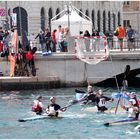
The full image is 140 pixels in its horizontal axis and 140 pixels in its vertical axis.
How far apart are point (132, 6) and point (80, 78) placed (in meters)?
54.0

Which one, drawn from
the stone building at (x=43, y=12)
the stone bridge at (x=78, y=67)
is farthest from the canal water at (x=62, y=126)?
the stone building at (x=43, y=12)

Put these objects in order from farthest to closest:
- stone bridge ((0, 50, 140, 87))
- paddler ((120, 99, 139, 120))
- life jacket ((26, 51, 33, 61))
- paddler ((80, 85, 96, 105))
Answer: stone bridge ((0, 50, 140, 87)), life jacket ((26, 51, 33, 61)), paddler ((80, 85, 96, 105)), paddler ((120, 99, 139, 120))

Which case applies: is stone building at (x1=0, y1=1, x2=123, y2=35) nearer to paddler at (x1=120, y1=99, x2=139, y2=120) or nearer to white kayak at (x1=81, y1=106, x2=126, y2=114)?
white kayak at (x1=81, y1=106, x2=126, y2=114)

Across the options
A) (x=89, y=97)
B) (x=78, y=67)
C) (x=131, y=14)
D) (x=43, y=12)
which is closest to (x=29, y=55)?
(x=78, y=67)

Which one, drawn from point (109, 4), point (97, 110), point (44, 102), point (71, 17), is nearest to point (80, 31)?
point (71, 17)

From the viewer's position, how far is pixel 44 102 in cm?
4944

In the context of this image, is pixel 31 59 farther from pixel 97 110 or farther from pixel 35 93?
pixel 97 110

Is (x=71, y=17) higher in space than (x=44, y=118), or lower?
higher

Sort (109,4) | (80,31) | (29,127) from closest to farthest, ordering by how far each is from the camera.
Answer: (29,127) < (80,31) < (109,4)

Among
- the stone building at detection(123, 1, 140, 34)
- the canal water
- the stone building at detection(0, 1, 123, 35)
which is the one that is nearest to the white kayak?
the canal water

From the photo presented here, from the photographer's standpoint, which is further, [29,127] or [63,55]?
[63,55]

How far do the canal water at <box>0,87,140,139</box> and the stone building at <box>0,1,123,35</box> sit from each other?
2314 centimetres

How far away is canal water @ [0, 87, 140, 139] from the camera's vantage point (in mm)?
36875

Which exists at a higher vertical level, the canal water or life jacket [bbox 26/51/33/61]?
life jacket [bbox 26/51/33/61]
